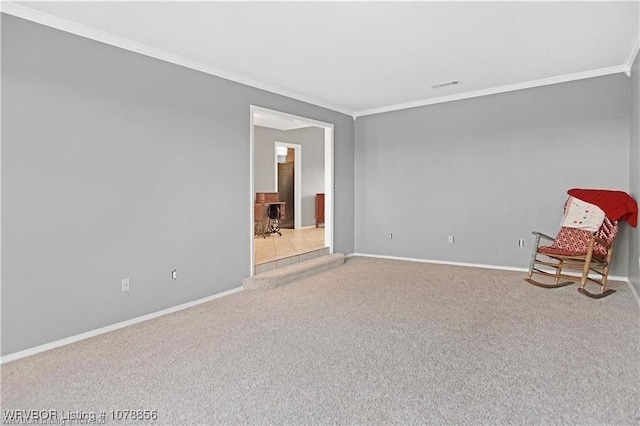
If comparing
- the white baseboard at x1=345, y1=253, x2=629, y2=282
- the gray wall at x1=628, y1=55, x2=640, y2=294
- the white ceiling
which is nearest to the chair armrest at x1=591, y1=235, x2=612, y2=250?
the gray wall at x1=628, y1=55, x2=640, y2=294

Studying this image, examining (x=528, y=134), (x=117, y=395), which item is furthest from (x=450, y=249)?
(x=117, y=395)

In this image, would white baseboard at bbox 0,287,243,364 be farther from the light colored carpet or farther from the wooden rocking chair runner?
the wooden rocking chair runner

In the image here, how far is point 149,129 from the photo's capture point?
3.45 meters

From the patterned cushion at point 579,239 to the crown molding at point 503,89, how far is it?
1739 millimetres

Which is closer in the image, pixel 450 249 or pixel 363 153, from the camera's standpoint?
pixel 450 249

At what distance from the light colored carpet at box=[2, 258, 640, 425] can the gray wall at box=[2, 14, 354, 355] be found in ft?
1.11

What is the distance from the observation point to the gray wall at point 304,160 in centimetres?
829

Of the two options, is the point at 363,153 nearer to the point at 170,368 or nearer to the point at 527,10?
the point at 527,10

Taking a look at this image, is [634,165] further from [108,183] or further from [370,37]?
[108,183]

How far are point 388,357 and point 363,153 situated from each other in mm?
4401

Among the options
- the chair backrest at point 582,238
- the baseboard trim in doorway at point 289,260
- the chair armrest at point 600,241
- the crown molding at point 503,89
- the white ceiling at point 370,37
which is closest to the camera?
the white ceiling at point 370,37

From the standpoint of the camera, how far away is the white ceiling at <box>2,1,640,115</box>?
2.78 meters

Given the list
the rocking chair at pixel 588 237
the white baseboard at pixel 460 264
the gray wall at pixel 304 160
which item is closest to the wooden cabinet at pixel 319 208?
the gray wall at pixel 304 160

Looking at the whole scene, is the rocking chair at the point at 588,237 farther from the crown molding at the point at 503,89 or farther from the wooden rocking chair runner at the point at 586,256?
the crown molding at the point at 503,89
